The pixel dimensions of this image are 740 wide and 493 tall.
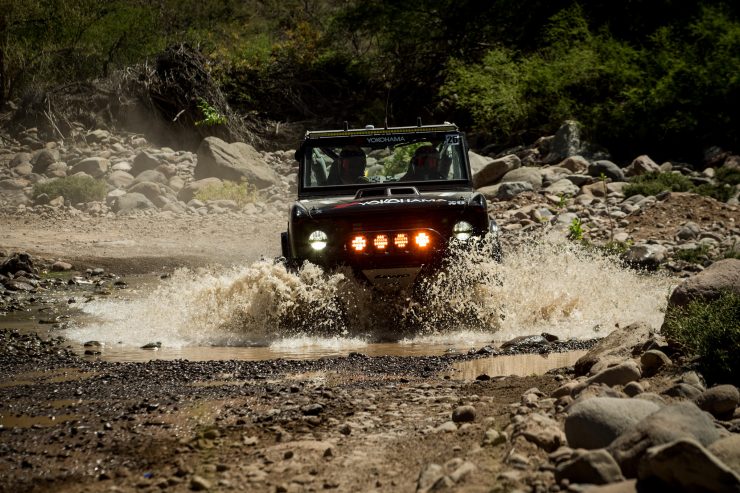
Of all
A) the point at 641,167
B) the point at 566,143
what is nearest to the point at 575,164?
the point at 566,143

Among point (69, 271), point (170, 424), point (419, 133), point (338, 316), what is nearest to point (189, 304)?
point (338, 316)

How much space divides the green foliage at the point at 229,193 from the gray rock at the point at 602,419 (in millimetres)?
15928

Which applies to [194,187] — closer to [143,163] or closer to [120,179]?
[120,179]

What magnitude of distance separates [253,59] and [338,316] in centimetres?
2034

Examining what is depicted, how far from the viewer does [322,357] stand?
289 inches

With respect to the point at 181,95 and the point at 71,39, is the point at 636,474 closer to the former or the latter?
the point at 181,95

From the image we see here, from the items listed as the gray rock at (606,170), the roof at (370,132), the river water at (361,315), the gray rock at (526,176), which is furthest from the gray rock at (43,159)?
the roof at (370,132)

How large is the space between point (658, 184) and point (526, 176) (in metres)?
2.53

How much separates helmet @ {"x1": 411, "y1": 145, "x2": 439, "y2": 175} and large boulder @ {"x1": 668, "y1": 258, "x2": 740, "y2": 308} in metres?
3.32

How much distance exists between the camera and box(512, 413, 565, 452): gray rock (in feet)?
13.7

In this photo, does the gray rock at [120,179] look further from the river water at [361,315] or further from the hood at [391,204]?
the hood at [391,204]

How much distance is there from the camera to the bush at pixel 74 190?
768 inches

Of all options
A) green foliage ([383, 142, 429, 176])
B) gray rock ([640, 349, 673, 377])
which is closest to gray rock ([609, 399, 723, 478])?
gray rock ([640, 349, 673, 377])

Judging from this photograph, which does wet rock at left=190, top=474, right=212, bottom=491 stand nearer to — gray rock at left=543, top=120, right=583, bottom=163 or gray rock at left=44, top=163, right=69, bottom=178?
gray rock at left=543, top=120, right=583, bottom=163
